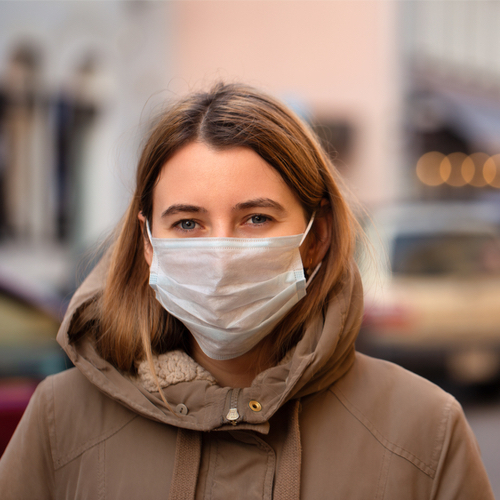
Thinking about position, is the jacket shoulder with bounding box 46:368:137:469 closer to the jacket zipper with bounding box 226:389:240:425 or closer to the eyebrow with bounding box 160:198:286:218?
the jacket zipper with bounding box 226:389:240:425

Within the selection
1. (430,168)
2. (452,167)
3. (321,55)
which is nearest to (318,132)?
(321,55)

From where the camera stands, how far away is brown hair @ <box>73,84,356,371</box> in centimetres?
173

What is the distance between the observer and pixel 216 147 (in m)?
1.70

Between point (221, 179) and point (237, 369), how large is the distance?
58cm

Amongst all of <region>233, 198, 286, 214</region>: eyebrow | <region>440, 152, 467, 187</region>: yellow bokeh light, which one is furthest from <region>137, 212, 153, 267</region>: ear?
<region>440, 152, 467, 187</region>: yellow bokeh light

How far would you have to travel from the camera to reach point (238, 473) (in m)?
1.58

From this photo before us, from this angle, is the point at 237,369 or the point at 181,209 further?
the point at 237,369

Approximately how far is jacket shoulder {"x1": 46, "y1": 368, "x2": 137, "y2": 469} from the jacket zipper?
28 cm

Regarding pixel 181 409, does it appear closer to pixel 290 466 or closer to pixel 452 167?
pixel 290 466

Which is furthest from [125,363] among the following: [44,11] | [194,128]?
[44,11]

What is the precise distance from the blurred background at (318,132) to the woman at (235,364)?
0.34 metres

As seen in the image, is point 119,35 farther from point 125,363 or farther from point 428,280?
point 125,363

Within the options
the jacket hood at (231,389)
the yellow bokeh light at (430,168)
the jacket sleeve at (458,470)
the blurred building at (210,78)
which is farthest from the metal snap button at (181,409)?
the yellow bokeh light at (430,168)

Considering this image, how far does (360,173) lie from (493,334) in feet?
26.5
